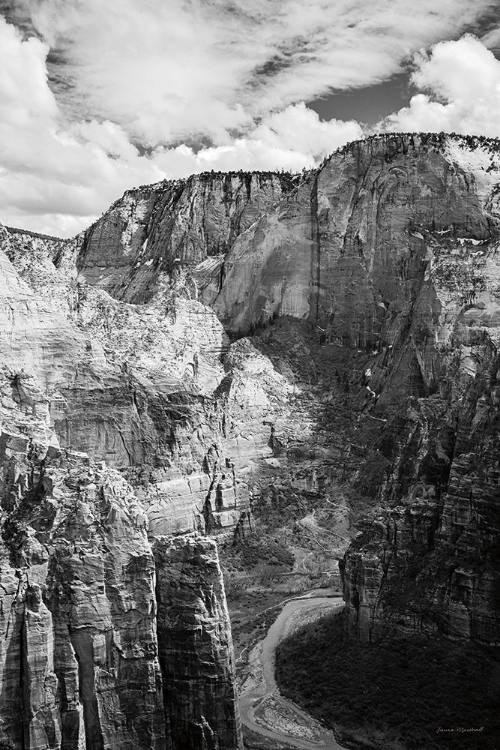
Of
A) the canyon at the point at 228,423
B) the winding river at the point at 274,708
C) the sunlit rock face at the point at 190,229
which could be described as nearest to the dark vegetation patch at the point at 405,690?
the winding river at the point at 274,708

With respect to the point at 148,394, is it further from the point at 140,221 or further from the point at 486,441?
the point at 140,221

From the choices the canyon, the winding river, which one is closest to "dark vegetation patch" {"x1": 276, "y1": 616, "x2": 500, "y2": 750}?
the winding river

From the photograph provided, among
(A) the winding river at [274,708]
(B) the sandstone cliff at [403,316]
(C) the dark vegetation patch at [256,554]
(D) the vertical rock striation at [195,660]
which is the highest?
(B) the sandstone cliff at [403,316]

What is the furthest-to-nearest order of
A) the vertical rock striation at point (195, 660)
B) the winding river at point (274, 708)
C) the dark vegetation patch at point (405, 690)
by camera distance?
the winding river at point (274, 708) < the dark vegetation patch at point (405, 690) < the vertical rock striation at point (195, 660)

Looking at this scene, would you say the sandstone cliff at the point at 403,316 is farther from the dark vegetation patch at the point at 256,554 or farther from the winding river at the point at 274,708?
the dark vegetation patch at the point at 256,554

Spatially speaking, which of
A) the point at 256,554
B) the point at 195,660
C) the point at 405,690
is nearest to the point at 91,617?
the point at 195,660

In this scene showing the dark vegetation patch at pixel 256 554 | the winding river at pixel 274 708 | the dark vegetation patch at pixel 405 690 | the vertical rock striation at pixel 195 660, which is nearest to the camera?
the vertical rock striation at pixel 195 660

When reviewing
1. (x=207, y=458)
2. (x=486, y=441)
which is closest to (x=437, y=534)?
(x=486, y=441)

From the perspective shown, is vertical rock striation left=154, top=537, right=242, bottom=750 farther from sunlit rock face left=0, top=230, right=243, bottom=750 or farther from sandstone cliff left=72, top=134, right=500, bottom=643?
sandstone cliff left=72, top=134, right=500, bottom=643
